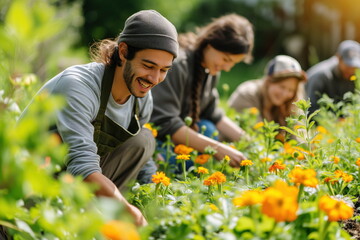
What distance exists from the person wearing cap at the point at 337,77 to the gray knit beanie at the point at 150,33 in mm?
2692

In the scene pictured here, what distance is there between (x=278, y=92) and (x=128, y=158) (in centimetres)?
169

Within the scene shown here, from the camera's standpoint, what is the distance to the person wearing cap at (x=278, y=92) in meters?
3.46

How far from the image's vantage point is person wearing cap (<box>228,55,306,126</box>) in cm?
346

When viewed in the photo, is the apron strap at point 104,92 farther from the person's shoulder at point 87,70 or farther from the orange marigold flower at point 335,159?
the orange marigold flower at point 335,159

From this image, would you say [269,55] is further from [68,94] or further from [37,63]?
[68,94]

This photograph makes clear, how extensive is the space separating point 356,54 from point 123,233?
3994 millimetres

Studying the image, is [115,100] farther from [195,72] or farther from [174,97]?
[195,72]

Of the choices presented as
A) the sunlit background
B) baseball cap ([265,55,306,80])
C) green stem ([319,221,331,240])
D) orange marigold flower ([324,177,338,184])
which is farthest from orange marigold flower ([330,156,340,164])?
the sunlit background

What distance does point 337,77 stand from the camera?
4469 mm

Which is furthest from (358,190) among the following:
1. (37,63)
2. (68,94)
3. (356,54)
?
(37,63)

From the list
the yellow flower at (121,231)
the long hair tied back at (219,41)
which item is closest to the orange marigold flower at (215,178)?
the yellow flower at (121,231)

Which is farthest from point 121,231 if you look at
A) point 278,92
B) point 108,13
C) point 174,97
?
point 108,13

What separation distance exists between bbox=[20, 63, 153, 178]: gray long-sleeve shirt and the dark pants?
21 centimetres

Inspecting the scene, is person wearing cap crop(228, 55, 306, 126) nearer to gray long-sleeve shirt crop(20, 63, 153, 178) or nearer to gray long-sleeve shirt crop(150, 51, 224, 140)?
gray long-sleeve shirt crop(150, 51, 224, 140)
